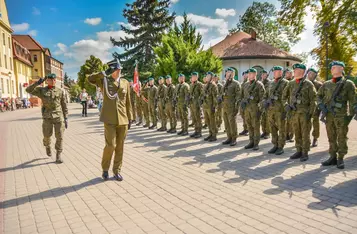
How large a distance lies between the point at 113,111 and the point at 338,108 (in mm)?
4390

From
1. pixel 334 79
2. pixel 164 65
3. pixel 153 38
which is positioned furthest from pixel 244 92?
pixel 153 38

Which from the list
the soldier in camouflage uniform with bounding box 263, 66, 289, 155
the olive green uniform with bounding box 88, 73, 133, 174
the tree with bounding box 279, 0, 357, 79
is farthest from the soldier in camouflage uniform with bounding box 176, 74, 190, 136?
the tree with bounding box 279, 0, 357, 79

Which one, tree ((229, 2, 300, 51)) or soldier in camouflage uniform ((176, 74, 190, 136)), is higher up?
tree ((229, 2, 300, 51))

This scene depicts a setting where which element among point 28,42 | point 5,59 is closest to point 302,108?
point 5,59

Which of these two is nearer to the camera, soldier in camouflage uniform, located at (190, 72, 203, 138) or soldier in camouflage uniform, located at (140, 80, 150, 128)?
soldier in camouflage uniform, located at (190, 72, 203, 138)

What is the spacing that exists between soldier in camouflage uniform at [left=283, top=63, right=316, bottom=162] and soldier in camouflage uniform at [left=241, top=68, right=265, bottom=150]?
1.16m

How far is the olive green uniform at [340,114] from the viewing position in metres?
5.79

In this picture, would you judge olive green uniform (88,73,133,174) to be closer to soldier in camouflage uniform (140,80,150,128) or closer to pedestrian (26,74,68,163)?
pedestrian (26,74,68,163)

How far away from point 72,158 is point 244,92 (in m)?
5.06

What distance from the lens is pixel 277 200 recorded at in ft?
14.5

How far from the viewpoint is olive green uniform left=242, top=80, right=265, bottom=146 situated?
7.97 meters

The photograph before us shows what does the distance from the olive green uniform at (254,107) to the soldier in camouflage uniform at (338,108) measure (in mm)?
2011

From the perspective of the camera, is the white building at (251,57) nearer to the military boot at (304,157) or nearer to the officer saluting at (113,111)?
the military boot at (304,157)

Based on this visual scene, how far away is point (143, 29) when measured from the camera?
26.9m
